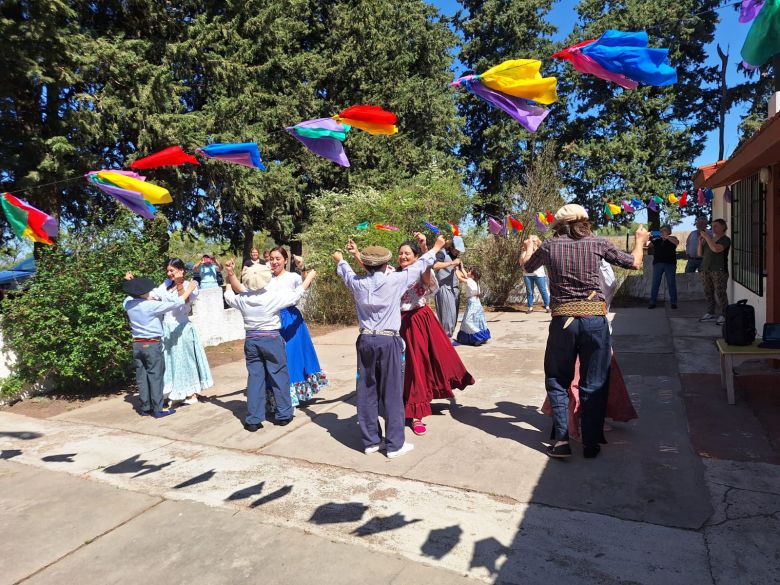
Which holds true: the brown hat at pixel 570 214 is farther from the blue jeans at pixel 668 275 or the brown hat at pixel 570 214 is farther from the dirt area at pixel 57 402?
the blue jeans at pixel 668 275

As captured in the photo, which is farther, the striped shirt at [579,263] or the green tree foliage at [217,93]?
the green tree foliage at [217,93]

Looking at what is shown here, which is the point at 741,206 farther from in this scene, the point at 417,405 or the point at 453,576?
the point at 453,576

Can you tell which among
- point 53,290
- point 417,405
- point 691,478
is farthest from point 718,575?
point 53,290

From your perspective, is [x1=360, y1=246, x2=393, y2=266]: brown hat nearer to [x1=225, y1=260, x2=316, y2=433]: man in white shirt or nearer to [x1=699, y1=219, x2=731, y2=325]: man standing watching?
[x1=225, y1=260, x2=316, y2=433]: man in white shirt

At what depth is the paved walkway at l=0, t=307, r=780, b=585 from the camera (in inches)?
114

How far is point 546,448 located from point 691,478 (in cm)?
102

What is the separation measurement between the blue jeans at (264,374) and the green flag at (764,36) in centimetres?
445

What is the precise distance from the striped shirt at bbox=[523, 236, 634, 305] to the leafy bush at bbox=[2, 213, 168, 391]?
5346 mm

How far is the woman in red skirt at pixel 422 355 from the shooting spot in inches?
195

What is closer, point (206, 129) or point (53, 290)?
point (53, 290)

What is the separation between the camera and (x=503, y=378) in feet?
22.0

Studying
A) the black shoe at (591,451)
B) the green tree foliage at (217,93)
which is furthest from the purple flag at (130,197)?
the black shoe at (591,451)

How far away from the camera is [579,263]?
394 centimetres

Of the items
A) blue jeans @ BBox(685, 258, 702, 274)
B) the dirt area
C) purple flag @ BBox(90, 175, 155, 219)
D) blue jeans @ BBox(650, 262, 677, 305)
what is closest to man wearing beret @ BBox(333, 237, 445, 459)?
purple flag @ BBox(90, 175, 155, 219)
